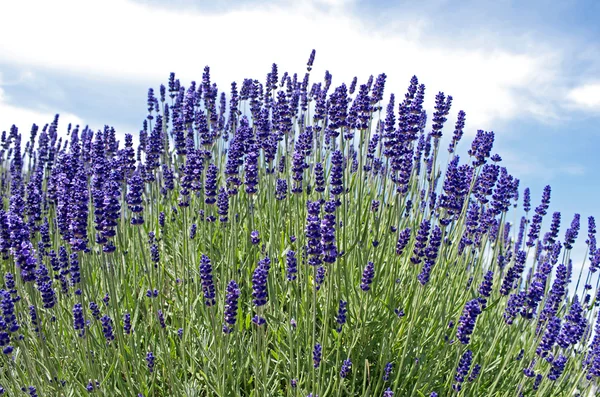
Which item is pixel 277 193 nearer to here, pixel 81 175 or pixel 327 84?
pixel 81 175

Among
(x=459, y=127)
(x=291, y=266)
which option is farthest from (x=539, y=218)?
(x=291, y=266)

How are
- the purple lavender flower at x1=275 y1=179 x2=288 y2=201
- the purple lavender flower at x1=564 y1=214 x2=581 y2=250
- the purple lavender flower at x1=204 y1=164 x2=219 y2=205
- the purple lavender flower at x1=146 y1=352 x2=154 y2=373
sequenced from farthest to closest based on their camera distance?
1. the purple lavender flower at x1=564 y1=214 x2=581 y2=250
2. the purple lavender flower at x1=275 y1=179 x2=288 y2=201
3. the purple lavender flower at x1=204 y1=164 x2=219 y2=205
4. the purple lavender flower at x1=146 y1=352 x2=154 y2=373

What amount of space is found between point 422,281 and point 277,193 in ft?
6.79

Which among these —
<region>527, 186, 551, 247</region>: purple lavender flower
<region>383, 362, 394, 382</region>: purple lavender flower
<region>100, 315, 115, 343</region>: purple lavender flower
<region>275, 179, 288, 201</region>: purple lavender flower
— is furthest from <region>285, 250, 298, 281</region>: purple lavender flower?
<region>527, 186, 551, 247</region>: purple lavender flower

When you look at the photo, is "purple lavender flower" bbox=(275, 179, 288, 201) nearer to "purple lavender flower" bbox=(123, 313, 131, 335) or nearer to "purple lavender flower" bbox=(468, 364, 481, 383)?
"purple lavender flower" bbox=(123, 313, 131, 335)

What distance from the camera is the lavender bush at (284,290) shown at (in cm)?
319

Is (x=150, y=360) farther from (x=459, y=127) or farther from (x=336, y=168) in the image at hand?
(x=459, y=127)

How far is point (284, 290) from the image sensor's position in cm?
424

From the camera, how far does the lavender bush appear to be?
10.5 feet

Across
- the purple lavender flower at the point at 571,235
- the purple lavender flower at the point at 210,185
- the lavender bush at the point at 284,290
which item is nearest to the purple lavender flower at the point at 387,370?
the lavender bush at the point at 284,290

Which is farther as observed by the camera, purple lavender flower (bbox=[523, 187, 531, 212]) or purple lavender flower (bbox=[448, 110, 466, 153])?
purple lavender flower (bbox=[523, 187, 531, 212])

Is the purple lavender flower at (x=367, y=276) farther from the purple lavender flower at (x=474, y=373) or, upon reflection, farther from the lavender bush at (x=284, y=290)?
the purple lavender flower at (x=474, y=373)

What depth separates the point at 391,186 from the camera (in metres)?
4.55

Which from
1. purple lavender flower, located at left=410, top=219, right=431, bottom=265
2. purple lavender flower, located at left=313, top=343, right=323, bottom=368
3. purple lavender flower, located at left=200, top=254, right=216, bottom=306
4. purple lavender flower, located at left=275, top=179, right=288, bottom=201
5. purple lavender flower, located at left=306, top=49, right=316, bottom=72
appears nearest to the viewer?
purple lavender flower, located at left=200, top=254, right=216, bottom=306
